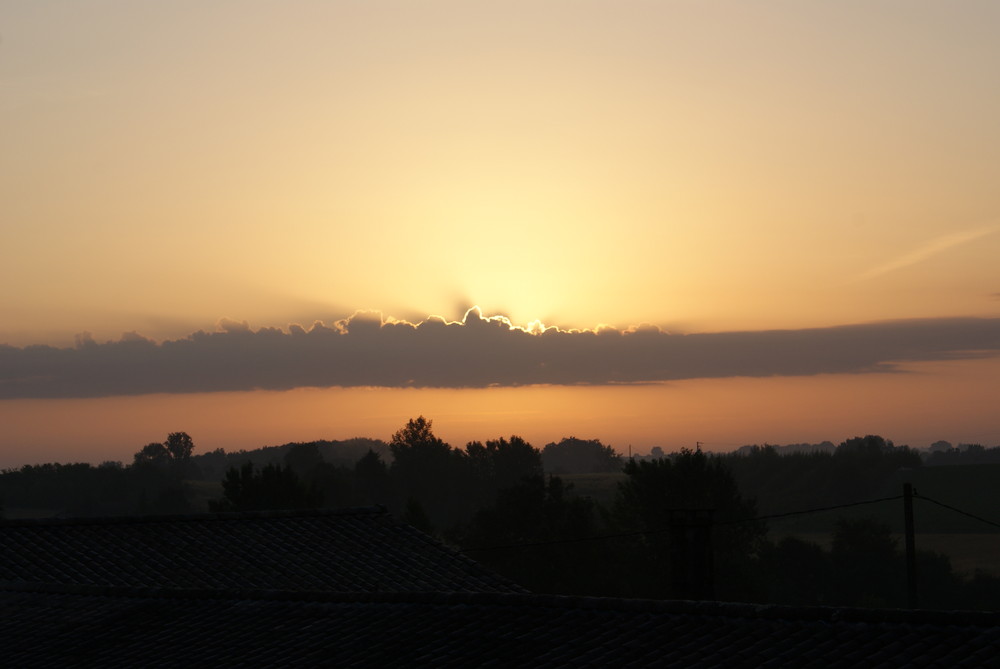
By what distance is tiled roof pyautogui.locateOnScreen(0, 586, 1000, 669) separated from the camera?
45.0ft

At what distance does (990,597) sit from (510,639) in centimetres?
7199

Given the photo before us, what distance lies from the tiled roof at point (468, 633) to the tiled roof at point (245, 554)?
17.6 feet

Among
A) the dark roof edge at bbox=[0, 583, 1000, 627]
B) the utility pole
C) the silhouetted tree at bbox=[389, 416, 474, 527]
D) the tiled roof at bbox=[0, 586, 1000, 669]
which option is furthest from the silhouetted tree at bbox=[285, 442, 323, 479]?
the tiled roof at bbox=[0, 586, 1000, 669]

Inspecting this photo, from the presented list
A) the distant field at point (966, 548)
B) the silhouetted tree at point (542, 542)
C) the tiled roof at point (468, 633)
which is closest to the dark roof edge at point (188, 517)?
the tiled roof at point (468, 633)

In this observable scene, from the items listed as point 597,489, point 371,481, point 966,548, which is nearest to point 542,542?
point 966,548

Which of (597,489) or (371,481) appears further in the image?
(597,489)

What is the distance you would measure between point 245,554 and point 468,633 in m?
12.3

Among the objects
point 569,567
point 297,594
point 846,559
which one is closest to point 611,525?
point 569,567

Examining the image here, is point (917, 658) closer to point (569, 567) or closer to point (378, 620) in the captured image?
point (378, 620)

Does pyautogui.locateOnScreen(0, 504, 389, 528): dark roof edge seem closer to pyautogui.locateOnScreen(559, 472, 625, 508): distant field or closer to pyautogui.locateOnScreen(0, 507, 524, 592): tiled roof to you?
pyautogui.locateOnScreen(0, 507, 524, 592): tiled roof

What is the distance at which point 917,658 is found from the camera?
43.1 ft

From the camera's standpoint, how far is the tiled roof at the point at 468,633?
1372 centimetres

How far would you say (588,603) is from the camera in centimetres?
1641

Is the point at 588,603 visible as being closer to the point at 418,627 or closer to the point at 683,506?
the point at 418,627
